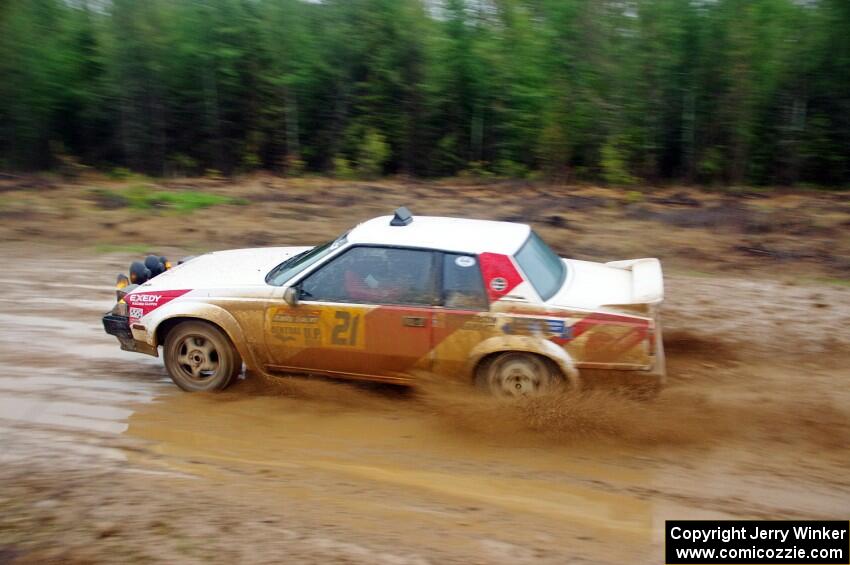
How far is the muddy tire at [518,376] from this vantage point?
5.86 m

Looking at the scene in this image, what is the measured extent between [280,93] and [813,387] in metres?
14.7

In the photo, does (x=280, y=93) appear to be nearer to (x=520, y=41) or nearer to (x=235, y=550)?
(x=520, y=41)

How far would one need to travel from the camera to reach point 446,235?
6.30 metres

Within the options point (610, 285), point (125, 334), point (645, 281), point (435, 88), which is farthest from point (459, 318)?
point (435, 88)

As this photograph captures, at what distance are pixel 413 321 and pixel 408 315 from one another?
0.18ft

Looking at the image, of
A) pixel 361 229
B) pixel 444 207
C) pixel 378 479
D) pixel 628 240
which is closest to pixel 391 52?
pixel 444 207

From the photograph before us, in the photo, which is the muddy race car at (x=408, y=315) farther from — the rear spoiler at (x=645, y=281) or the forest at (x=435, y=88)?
the forest at (x=435, y=88)

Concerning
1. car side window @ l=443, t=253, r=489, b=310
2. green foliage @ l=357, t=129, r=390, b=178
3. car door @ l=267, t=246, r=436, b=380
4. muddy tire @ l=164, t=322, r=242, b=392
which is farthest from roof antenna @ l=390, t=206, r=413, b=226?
green foliage @ l=357, t=129, r=390, b=178

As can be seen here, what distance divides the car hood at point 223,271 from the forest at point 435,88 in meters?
10.7

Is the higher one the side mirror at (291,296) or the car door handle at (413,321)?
the side mirror at (291,296)

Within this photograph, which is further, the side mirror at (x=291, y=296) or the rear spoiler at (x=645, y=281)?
the side mirror at (x=291, y=296)

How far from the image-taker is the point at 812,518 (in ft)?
15.2

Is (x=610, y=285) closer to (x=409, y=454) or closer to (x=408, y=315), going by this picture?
(x=408, y=315)

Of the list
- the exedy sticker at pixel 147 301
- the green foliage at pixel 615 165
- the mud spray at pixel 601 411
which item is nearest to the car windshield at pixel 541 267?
the mud spray at pixel 601 411
